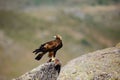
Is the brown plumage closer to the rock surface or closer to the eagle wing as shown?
the eagle wing

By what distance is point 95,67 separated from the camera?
909 inches

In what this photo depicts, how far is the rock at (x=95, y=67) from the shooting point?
878 inches

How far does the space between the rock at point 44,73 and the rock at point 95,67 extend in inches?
33.4

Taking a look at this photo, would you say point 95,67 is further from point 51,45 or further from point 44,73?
point 44,73

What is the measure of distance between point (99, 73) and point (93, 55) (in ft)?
9.38

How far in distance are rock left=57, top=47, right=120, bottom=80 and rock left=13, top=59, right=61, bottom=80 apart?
2.78ft

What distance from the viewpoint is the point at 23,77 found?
21.4 meters

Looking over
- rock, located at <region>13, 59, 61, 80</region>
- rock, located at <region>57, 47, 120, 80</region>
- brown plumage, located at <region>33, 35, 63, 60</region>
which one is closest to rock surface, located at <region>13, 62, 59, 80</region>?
rock, located at <region>13, 59, 61, 80</region>

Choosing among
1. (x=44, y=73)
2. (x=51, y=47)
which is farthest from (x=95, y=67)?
(x=44, y=73)

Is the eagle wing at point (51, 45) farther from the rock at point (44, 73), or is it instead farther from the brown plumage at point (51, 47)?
the rock at point (44, 73)

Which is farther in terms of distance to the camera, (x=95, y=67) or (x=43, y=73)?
(x=95, y=67)

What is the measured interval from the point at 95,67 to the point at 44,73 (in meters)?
3.22

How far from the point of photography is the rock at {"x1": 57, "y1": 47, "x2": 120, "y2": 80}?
22.3m

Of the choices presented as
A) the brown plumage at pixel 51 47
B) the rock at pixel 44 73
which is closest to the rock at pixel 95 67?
the rock at pixel 44 73
